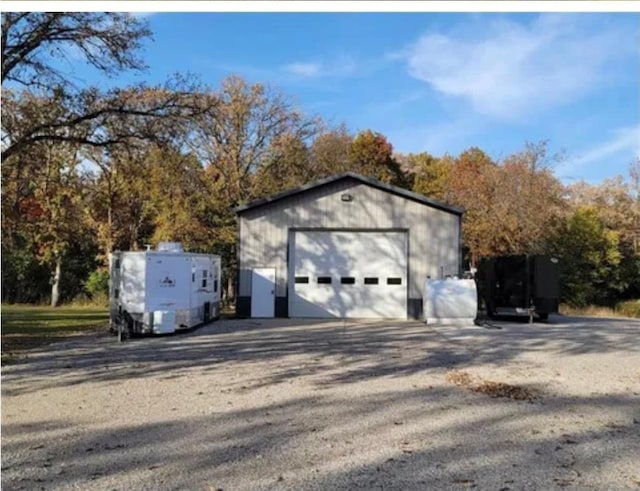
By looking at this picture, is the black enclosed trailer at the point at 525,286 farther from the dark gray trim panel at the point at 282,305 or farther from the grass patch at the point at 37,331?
the grass patch at the point at 37,331

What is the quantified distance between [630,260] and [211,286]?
28529 mm

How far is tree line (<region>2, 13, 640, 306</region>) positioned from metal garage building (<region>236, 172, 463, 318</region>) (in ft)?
13.9

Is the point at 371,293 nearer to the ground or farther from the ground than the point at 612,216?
nearer to the ground

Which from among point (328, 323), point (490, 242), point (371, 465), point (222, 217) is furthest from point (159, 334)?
point (490, 242)

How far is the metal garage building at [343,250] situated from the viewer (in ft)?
68.8

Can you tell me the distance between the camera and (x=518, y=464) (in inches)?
202

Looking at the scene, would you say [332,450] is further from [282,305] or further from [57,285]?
[57,285]

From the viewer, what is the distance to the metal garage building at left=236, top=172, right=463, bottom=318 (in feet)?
68.8

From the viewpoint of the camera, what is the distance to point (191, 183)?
29.6m

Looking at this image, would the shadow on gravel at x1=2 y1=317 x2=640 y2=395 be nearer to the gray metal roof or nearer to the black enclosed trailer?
the black enclosed trailer

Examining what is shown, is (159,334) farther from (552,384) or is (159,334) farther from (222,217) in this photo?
(222,217)

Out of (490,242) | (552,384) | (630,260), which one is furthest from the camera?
(630,260)

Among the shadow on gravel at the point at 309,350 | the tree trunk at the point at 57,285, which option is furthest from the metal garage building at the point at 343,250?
the tree trunk at the point at 57,285

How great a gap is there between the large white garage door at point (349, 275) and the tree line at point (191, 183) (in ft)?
17.9
